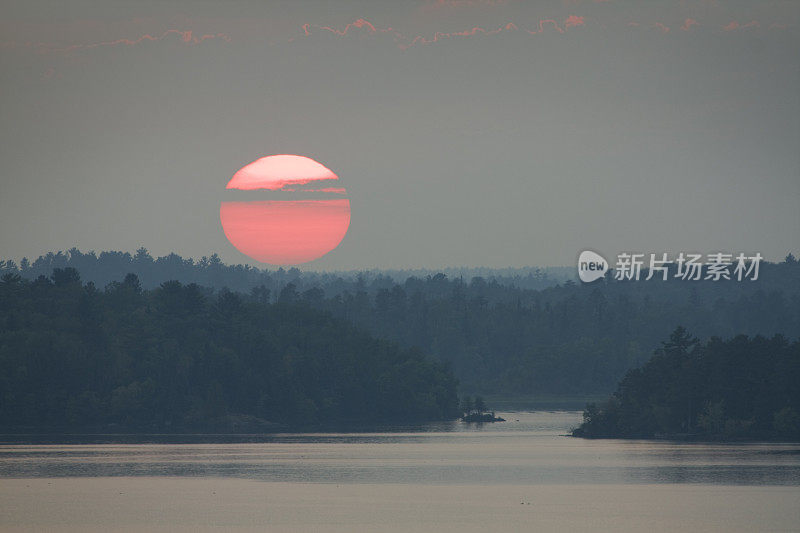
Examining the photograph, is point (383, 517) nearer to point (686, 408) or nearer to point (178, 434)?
point (686, 408)

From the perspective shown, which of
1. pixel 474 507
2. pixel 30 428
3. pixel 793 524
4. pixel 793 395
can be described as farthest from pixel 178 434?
pixel 793 524

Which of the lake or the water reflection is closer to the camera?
the lake

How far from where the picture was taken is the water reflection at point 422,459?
117 metres

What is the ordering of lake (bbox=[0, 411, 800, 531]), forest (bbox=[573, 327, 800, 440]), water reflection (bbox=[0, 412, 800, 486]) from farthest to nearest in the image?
forest (bbox=[573, 327, 800, 440]) < water reflection (bbox=[0, 412, 800, 486]) < lake (bbox=[0, 411, 800, 531])

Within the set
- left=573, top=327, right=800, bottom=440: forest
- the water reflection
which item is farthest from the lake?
left=573, top=327, right=800, bottom=440: forest

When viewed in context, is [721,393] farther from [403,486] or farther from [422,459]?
[403,486]

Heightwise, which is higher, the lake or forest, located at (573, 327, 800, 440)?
forest, located at (573, 327, 800, 440)

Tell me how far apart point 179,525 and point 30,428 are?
103 metres

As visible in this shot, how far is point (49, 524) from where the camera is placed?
288 ft

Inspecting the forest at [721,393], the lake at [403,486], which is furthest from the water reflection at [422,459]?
the forest at [721,393]

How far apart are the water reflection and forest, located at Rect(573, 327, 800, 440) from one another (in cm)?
515

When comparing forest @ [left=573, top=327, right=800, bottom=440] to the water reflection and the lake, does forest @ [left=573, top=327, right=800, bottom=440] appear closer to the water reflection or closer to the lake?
the water reflection

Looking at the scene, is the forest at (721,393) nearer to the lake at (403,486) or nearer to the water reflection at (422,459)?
the water reflection at (422,459)

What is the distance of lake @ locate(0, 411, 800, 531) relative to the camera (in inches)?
3494
